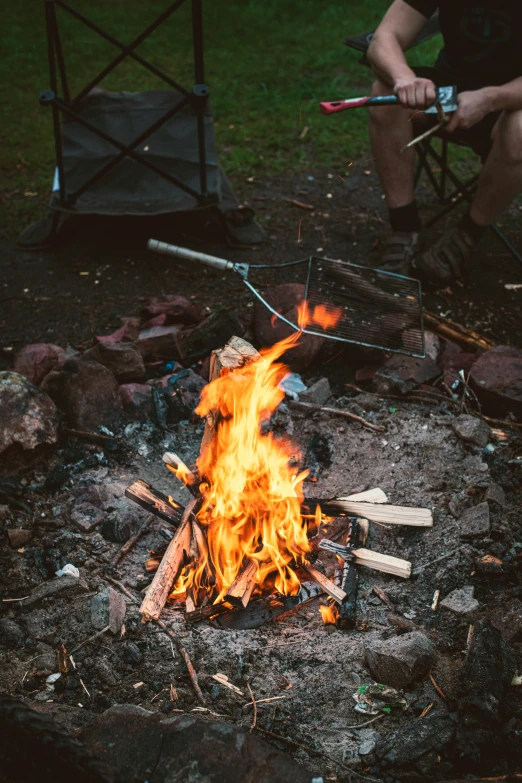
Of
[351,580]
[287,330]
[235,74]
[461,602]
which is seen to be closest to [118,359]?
[287,330]

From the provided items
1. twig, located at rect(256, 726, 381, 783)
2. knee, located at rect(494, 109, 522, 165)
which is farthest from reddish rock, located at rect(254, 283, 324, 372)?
twig, located at rect(256, 726, 381, 783)

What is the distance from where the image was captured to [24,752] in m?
1.67

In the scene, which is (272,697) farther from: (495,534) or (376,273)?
(376,273)

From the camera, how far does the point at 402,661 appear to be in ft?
6.87

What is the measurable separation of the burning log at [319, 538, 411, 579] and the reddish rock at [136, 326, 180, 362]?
1.52 meters

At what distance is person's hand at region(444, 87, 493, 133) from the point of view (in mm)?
3607

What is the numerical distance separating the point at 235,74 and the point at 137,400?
5.76m

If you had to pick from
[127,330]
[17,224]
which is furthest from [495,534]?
[17,224]

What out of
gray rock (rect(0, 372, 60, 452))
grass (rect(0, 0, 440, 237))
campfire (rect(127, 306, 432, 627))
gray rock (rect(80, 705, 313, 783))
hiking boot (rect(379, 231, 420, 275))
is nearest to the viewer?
gray rock (rect(80, 705, 313, 783))

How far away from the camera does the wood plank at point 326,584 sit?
2457mm

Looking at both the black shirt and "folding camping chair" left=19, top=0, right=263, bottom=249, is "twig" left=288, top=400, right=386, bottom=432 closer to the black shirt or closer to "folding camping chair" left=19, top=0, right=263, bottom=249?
"folding camping chair" left=19, top=0, right=263, bottom=249

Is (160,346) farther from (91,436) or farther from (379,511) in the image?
(379,511)

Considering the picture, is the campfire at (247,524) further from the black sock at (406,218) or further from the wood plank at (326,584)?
the black sock at (406,218)

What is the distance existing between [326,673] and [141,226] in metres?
3.79
